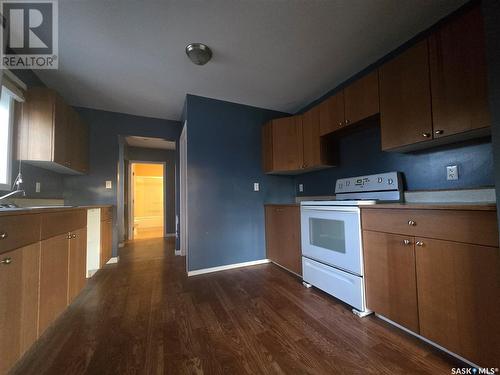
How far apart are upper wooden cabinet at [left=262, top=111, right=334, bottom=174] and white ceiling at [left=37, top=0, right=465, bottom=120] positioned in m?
0.43

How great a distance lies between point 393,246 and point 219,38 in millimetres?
2097

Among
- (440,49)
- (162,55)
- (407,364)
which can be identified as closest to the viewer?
(407,364)

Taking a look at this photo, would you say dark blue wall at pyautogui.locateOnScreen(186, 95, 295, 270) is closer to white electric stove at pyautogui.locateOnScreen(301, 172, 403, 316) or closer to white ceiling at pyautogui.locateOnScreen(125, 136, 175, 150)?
white electric stove at pyautogui.locateOnScreen(301, 172, 403, 316)

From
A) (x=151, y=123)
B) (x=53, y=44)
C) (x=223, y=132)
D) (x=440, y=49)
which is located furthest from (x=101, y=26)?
(x=440, y=49)

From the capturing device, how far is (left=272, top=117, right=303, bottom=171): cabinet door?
2553 mm

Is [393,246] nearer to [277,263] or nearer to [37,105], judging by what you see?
[277,263]

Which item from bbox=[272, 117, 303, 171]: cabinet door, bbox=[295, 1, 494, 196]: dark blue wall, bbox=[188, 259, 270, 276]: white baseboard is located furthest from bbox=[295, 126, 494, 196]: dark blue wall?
bbox=[188, 259, 270, 276]: white baseboard

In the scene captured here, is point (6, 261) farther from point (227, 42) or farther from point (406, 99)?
point (406, 99)

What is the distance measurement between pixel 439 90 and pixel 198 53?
187cm

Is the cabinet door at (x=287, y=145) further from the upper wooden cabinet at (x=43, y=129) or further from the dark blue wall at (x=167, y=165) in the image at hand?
the dark blue wall at (x=167, y=165)

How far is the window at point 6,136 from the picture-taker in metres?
1.70

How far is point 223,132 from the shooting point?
8.90ft

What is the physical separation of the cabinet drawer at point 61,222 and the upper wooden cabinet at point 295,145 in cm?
217

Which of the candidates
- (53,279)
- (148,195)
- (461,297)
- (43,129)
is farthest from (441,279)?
(148,195)
